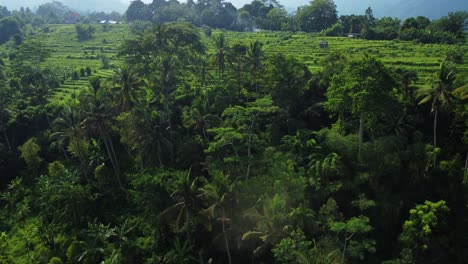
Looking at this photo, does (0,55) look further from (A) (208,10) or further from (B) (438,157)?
(B) (438,157)

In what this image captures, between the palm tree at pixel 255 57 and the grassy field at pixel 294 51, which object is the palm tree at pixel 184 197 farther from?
the grassy field at pixel 294 51

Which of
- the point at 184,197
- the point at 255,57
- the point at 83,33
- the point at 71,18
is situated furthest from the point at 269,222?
the point at 71,18

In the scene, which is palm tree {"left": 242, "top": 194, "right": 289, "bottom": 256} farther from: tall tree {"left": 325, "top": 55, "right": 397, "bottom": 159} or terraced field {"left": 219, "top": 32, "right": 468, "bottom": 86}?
terraced field {"left": 219, "top": 32, "right": 468, "bottom": 86}

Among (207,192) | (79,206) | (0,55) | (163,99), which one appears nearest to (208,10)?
(0,55)

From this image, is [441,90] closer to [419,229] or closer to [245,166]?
[419,229]

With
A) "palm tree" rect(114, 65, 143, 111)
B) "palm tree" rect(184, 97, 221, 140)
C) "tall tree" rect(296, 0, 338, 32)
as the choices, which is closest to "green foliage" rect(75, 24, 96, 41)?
"tall tree" rect(296, 0, 338, 32)
